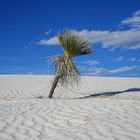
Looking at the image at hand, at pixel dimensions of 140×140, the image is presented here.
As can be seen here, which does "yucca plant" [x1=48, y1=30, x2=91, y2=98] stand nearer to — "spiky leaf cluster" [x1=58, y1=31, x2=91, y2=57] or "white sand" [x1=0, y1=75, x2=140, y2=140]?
"spiky leaf cluster" [x1=58, y1=31, x2=91, y2=57]

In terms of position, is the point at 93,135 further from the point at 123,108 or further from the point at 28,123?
the point at 123,108

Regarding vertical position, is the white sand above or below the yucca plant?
below

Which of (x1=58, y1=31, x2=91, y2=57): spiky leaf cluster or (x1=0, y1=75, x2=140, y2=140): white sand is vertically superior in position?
(x1=58, y1=31, x2=91, y2=57): spiky leaf cluster

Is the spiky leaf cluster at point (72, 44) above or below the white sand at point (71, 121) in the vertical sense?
above

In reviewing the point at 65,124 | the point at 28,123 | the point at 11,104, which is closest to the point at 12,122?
the point at 28,123

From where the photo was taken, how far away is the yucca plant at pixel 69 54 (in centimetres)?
1238

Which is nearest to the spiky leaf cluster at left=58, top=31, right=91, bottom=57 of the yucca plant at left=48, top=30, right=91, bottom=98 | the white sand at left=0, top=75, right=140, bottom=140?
the yucca plant at left=48, top=30, right=91, bottom=98

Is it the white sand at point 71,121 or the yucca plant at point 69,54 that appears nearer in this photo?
the white sand at point 71,121

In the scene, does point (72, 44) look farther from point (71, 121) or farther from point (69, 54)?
point (71, 121)

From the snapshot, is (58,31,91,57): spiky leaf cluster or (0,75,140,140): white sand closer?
(0,75,140,140): white sand

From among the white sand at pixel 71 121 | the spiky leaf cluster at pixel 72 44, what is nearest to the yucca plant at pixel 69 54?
the spiky leaf cluster at pixel 72 44

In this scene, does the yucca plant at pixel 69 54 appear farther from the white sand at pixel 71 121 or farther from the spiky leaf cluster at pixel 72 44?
Answer: the white sand at pixel 71 121

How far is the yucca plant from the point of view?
12.4m

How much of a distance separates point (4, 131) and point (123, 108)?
3.58 m
